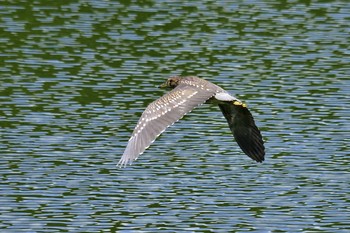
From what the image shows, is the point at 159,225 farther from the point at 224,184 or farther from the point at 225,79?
the point at 225,79

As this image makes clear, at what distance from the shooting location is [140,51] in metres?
20.7

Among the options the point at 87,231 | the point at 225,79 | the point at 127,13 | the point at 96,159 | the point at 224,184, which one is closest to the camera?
the point at 87,231

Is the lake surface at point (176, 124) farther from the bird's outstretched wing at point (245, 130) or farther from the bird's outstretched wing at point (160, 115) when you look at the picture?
the bird's outstretched wing at point (160, 115)

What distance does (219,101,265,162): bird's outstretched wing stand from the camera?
12.8m

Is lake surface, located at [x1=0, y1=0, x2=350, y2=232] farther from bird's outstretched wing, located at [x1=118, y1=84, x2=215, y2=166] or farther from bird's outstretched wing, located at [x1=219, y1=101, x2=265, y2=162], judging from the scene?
bird's outstretched wing, located at [x1=118, y1=84, x2=215, y2=166]

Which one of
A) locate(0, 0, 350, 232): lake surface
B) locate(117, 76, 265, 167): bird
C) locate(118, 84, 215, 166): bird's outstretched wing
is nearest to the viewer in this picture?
locate(118, 84, 215, 166): bird's outstretched wing

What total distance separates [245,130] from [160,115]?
1830 mm

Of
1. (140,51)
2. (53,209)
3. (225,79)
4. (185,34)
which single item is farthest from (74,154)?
(185,34)

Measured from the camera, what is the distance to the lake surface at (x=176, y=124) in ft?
44.3

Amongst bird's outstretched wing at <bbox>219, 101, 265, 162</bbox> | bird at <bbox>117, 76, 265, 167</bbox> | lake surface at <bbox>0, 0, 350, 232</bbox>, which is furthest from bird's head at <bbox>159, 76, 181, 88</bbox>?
lake surface at <bbox>0, 0, 350, 232</bbox>

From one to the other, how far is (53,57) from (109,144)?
4598mm

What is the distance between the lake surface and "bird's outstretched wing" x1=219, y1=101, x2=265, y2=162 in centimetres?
74

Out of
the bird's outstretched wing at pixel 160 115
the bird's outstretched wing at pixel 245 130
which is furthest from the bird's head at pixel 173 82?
the bird's outstretched wing at pixel 160 115

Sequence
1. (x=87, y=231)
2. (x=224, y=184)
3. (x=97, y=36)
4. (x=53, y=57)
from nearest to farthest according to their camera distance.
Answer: (x=87, y=231), (x=224, y=184), (x=53, y=57), (x=97, y=36)
